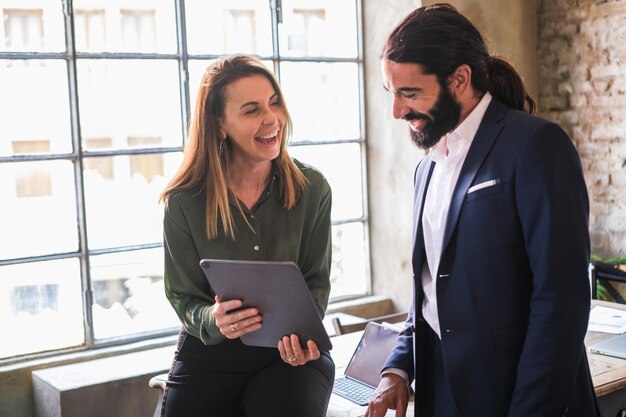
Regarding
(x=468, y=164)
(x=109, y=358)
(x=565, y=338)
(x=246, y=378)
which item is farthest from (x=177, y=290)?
(x=109, y=358)

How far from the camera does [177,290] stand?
267 cm

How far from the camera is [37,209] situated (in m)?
4.04

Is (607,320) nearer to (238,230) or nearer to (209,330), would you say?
(238,230)

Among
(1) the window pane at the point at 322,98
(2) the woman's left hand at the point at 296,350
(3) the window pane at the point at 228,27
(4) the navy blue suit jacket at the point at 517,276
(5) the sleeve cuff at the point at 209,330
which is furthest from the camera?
(1) the window pane at the point at 322,98

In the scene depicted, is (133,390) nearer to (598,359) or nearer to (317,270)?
(317,270)

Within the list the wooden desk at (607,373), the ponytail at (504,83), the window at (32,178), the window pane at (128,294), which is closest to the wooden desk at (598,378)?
the wooden desk at (607,373)

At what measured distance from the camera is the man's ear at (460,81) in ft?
6.38

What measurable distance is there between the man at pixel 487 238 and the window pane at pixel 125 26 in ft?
8.33

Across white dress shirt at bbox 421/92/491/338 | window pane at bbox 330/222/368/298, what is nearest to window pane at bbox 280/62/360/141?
window pane at bbox 330/222/368/298

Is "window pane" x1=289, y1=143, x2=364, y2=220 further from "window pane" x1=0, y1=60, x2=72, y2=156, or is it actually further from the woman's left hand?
the woman's left hand

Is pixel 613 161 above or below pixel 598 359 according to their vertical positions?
above

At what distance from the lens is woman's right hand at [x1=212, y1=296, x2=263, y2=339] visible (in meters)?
2.33

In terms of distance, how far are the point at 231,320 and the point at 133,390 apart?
1.69 m

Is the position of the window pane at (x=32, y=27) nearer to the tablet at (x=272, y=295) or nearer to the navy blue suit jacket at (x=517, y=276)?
the tablet at (x=272, y=295)
